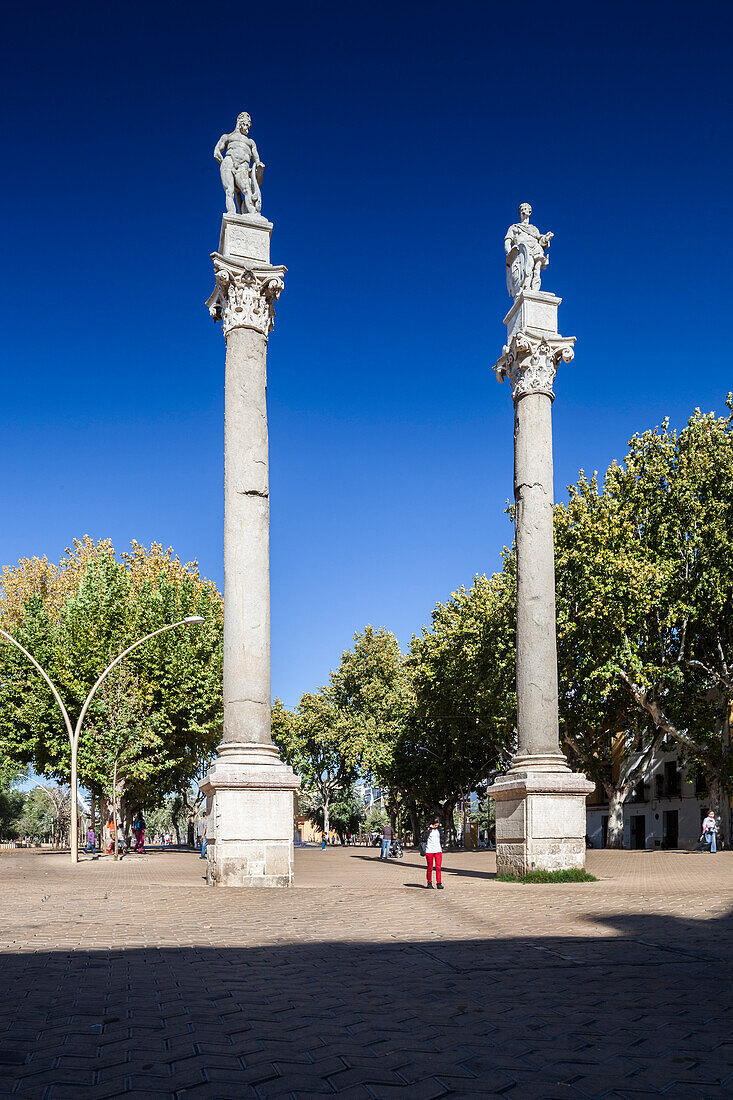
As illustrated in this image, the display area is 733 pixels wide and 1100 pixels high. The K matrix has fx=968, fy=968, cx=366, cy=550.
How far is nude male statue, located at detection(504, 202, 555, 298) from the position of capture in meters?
20.8

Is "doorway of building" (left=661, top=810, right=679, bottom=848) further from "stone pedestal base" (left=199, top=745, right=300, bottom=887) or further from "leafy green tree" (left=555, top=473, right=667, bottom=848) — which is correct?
"stone pedestal base" (left=199, top=745, right=300, bottom=887)

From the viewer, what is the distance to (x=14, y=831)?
93.1 metres

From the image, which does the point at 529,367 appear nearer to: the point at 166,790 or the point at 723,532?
the point at 723,532

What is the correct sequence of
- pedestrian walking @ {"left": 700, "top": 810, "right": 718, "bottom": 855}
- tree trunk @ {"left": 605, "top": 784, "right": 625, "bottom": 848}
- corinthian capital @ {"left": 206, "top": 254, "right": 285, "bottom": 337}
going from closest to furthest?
corinthian capital @ {"left": 206, "top": 254, "right": 285, "bottom": 337}, pedestrian walking @ {"left": 700, "top": 810, "right": 718, "bottom": 855}, tree trunk @ {"left": 605, "top": 784, "right": 625, "bottom": 848}

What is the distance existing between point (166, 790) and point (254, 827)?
92.1ft

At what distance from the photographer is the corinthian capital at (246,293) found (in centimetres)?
1839

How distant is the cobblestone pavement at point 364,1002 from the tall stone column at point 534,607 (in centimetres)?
462

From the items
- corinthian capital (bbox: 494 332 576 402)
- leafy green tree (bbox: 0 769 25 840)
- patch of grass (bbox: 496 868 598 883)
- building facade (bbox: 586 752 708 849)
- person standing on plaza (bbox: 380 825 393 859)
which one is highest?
corinthian capital (bbox: 494 332 576 402)

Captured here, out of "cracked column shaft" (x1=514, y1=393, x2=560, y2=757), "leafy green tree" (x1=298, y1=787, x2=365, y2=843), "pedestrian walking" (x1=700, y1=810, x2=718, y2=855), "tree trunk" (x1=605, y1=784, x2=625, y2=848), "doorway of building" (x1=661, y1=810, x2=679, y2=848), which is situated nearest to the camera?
"cracked column shaft" (x1=514, y1=393, x2=560, y2=757)

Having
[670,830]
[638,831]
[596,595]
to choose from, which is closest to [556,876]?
[596,595]

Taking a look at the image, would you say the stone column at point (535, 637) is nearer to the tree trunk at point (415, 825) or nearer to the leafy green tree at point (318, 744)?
the leafy green tree at point (318, 744)

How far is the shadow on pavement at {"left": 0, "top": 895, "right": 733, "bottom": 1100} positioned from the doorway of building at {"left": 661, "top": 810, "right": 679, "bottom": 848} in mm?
47318

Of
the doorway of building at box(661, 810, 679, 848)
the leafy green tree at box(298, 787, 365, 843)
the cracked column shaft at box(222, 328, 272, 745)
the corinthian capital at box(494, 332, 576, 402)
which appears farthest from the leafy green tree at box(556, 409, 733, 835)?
the leafy green tree at box(298, 787, 365, 843)

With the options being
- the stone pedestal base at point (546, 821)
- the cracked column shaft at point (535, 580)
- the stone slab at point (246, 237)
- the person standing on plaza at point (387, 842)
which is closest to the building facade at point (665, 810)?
the person standing on plaza at point (387, 842)
